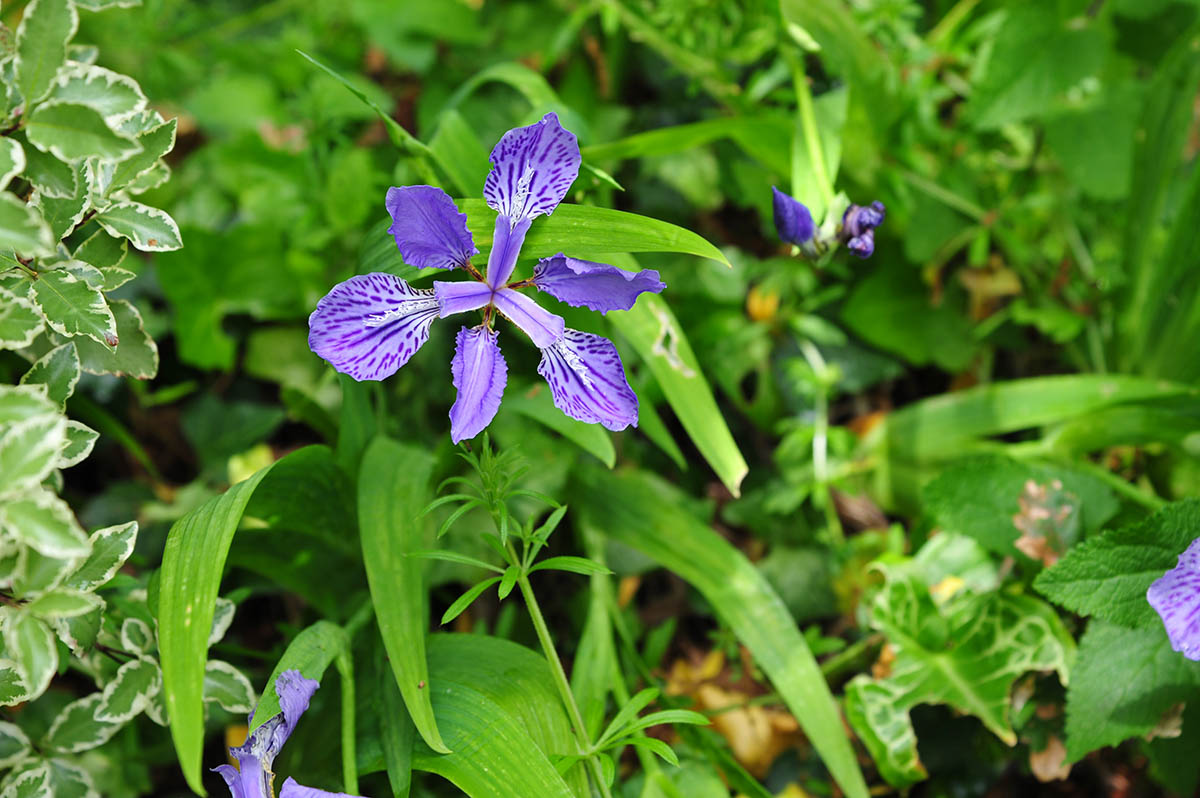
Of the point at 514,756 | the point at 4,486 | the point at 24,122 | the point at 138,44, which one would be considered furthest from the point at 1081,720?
the point at 138,44

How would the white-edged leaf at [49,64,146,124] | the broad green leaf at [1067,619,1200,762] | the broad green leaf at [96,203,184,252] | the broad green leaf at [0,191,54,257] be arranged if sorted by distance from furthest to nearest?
the broad green leaf at [1067,619,1200,762], the broad green leaf at [96,203,184,252], the white-edged leaf at [49,64,146,124], the broad green leaf at [0,191,54,257]

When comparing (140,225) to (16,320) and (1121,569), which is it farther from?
(1121,569)

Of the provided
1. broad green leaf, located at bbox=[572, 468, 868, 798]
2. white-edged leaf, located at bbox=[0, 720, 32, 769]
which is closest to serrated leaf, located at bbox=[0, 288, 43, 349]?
white-edged leaf, located at bbox=[0, 720, 32, 769]

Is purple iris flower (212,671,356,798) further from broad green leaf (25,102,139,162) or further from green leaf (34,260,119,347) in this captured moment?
broad green leaf (25,102,139,162)

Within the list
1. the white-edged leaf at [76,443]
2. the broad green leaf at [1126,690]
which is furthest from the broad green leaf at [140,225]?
the broad green leaf at [1126,690]

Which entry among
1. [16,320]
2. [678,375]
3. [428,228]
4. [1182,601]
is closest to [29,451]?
[16,320]

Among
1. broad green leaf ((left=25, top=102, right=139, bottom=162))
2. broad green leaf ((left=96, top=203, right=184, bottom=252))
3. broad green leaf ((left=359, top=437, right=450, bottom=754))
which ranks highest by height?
broad green leaf ((left=25, top=102, right=139, bottom=162))
